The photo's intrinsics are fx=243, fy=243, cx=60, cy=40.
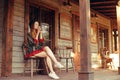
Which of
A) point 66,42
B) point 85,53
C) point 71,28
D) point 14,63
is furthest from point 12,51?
point 71,28

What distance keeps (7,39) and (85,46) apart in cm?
198

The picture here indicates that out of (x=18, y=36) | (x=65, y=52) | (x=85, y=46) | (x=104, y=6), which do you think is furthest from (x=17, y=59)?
(x=104, y=6)

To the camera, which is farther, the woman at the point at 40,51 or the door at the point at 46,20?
the door at the point at 46,20

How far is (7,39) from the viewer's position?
5395 millimetres

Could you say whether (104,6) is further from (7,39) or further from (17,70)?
(7,39)

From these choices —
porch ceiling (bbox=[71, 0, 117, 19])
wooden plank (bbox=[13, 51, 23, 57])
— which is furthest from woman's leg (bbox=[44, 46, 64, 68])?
porch ceiling (bbox=[71, 0, 117, 19])

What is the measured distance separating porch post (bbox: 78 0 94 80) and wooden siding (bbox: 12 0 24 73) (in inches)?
77.8

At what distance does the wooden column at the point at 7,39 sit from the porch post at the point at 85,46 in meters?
1.86

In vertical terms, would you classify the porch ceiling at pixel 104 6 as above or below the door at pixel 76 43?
above

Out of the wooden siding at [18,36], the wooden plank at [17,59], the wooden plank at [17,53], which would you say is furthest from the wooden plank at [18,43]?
the wooden plank at [17,59]

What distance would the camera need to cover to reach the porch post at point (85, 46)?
13.7 feet

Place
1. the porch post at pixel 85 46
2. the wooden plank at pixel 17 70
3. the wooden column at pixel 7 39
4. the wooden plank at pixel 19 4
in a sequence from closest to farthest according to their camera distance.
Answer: the porch post at pixel 85 46, the wooden column at pixel 7 39, the wooden plank at pixel 17 70, the wooden plank at pixel 19 4

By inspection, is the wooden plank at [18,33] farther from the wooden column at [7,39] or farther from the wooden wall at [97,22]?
the wooden wall at [97,22]

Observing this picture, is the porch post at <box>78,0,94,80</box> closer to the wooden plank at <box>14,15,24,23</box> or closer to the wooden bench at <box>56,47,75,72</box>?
the wooden plank at <box>14,15,24,23</box>
